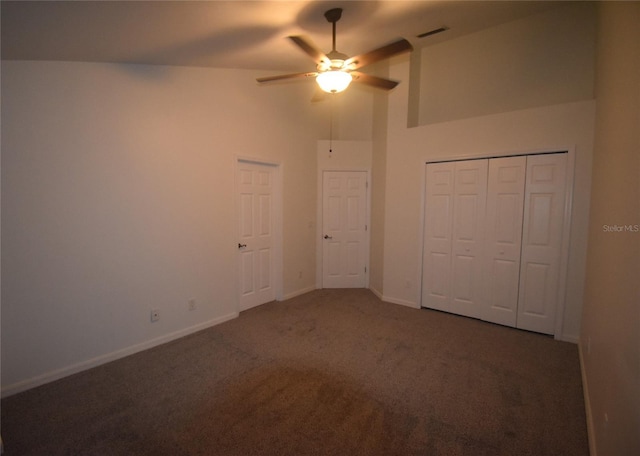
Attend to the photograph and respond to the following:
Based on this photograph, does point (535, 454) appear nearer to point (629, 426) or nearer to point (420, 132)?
point (629, 426)

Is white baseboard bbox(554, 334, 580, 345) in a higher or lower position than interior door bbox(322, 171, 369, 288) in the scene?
lower

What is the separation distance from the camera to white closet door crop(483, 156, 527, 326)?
3.33 m

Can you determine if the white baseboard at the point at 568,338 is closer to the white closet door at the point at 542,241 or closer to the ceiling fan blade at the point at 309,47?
the white closet door at the point at 542,241

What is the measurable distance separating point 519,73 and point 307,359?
4036mm

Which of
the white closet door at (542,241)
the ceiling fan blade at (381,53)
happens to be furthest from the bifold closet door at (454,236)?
the ceiling fan blade at (381,53)

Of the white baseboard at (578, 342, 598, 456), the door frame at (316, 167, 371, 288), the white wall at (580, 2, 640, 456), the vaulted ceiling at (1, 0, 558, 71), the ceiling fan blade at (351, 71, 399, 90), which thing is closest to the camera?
the white wall at (580, 2, 640, 456)

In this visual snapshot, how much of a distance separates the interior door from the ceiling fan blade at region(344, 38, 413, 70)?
8.74ft

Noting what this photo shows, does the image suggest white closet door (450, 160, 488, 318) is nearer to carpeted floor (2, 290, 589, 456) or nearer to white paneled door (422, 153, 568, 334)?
white paneled door (422, 153, 568, 334)

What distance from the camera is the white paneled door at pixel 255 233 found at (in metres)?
3.84

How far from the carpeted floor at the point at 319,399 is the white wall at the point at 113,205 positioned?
0.32 meters

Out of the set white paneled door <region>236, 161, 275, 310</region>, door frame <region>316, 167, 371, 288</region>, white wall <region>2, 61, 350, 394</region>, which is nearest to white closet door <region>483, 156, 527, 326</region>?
door frame <region>316, 167, 371, 288</region>

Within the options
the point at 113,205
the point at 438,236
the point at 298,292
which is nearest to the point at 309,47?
the point at 113,205

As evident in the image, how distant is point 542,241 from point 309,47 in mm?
3138

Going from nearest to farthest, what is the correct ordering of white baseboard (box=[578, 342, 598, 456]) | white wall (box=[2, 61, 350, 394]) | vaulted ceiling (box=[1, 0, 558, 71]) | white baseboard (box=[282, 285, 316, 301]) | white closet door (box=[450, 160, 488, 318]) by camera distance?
1. white baseboard (box=[578, 342, 598, 456])
2. vaulted ceiling (box=[1, 0, 558, 71])
3. white wall (box=[2, 61, 350, 394])
4. white closet door (box=[450, 160, 488, 318])
5. white baseboard (box=[282, 285, 316, 301])
